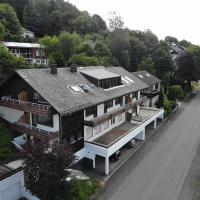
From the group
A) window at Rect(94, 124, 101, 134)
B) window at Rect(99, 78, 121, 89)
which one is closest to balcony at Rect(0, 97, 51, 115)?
window at Rect(94, 124, 101, 134)

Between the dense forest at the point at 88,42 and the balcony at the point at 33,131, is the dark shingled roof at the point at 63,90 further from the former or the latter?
the dense forest at the point at 88,42

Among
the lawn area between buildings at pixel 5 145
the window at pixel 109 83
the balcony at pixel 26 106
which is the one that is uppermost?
the window at pixel 109 83

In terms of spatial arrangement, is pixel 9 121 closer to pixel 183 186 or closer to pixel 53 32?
pixel 183 186

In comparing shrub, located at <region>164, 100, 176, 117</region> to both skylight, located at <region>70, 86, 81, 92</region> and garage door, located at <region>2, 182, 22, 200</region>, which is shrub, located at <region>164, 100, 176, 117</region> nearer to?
skylight, located at <region>70, 86, 81, 92</region>

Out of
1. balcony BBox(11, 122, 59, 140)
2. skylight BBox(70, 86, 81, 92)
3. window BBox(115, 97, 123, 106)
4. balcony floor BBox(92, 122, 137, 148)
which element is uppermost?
skylight BBox(70, 86, 81, 92)

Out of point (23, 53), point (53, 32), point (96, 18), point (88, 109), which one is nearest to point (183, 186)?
point (88, 109)

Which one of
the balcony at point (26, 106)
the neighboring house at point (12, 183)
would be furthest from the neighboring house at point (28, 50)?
the neighboring house at point (12, 183)
